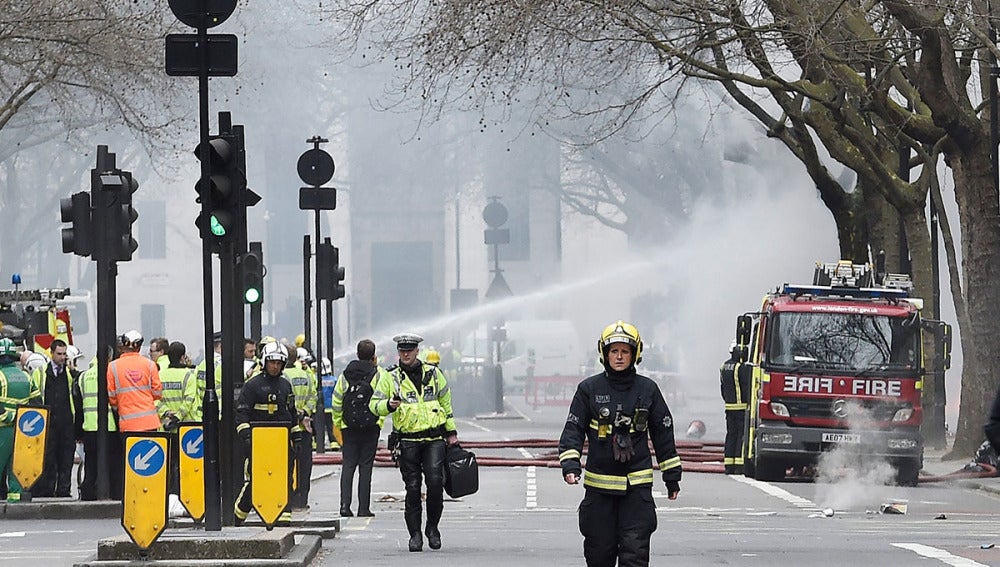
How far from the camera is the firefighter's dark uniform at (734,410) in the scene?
86.0ft

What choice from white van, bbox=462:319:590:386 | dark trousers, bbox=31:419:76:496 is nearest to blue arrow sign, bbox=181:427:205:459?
dark trousers, bbox=31:419:76:496

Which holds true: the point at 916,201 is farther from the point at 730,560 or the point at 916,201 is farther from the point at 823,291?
the point at 730,560

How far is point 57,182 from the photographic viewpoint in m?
73.6

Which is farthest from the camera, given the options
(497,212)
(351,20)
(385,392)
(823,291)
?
(497,212)

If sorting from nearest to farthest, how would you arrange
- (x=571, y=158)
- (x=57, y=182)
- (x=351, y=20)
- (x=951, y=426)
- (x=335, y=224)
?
1. (x=351, y=20)
2. (x=951, y=426)
3. (x=571, y=158)
4. (x=57, y=182)
5. (x=335, y=224)

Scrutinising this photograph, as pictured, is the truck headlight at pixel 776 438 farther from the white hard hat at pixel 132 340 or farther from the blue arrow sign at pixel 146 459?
the blue arrow sign at pixel 146 459

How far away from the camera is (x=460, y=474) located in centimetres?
1559

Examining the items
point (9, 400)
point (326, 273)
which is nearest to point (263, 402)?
point (9, 400)

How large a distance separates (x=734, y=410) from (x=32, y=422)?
378 inches

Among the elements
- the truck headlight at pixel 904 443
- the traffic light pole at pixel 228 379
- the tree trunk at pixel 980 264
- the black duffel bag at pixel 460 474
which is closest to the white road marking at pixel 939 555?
the black duffel bag at pixel 460 474

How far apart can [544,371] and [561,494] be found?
1709 inches

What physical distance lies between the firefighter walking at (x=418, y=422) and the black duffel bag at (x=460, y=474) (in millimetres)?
111

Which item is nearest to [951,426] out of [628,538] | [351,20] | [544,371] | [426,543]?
[544,371]

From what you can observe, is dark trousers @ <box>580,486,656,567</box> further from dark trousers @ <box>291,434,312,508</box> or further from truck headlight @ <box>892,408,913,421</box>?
truck headlight @ <box>892,408,913,421</box>
